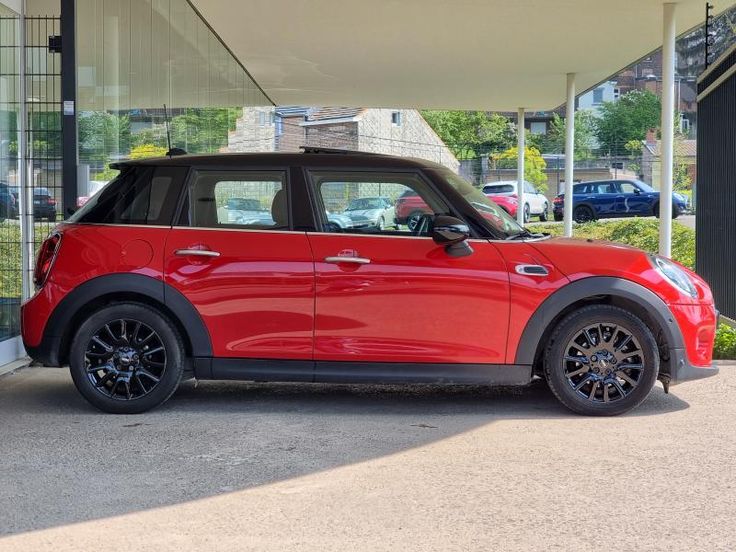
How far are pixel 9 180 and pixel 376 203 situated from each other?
333 cm

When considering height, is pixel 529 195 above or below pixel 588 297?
above

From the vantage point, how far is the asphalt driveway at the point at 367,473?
388 cm

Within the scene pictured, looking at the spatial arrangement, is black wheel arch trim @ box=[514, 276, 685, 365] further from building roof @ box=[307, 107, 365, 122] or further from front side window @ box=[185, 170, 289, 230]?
building roof @ box=[307, 107, 365, 122]

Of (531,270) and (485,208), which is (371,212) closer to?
(485,208)

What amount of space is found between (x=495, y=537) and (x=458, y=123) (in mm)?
75476

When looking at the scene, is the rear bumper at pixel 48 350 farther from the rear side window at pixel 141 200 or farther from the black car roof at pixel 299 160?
the black car roof at pixel 299 160

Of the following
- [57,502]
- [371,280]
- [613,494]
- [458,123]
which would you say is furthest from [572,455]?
[458,123]

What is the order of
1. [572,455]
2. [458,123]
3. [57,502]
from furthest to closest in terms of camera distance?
[458,123], [572,455], [57,502]

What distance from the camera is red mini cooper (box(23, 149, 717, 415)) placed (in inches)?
232

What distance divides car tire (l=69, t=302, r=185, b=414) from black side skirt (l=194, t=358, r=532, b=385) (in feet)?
1.45

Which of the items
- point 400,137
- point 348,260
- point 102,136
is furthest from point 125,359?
point 400,137

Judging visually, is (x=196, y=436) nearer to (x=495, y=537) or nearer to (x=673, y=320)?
(x=495, y=537)

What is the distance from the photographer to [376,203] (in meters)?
6.20

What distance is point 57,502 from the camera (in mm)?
4293
